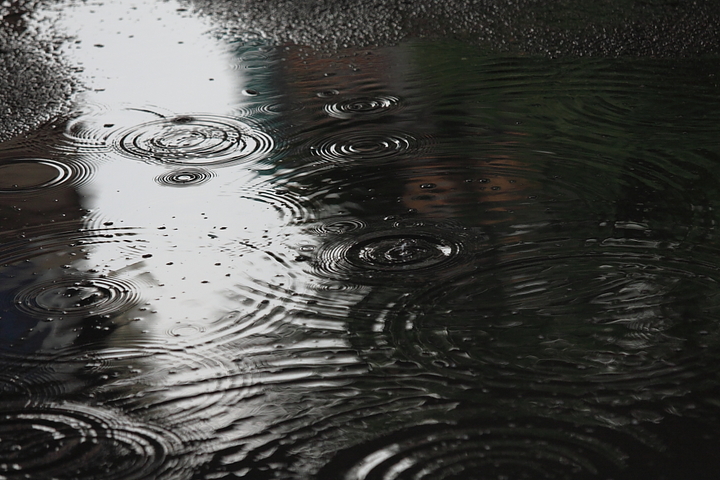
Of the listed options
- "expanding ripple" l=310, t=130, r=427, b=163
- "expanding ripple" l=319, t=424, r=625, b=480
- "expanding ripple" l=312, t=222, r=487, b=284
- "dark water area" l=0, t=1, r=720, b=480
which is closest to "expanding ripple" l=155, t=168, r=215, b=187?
"dark water area" l=0, t=1, r=720, b=480

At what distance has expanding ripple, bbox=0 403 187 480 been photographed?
150 cm

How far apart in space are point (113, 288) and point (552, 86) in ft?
6.28

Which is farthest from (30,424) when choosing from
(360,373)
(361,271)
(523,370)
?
(523,370)

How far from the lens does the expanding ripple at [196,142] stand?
2828mm

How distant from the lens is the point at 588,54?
3520mm

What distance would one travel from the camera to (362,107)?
10.3 feet

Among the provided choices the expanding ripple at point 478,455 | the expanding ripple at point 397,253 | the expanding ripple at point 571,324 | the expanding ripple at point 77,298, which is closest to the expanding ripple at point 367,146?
the expanding ripple at point 397,253

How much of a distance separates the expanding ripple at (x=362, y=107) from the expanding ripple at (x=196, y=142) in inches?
12.5

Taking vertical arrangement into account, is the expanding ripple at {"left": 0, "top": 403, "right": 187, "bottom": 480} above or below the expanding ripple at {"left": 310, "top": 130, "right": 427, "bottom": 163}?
below

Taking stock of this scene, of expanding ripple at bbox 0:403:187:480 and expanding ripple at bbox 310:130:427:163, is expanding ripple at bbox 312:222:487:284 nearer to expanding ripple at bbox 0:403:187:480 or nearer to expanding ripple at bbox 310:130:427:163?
expanding ripple at bbox 310:130:427:163

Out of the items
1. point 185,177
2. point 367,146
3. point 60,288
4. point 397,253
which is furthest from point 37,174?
point 397,253

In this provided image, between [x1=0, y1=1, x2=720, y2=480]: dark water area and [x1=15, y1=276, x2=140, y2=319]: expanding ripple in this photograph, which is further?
[x1=15, y1=276, x2=140, y2=319]: expanding ripple

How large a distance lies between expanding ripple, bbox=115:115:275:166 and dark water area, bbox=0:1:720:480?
0.05 feet

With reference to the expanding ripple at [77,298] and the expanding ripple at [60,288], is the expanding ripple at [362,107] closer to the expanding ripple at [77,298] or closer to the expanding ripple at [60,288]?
the expanding ripple at [60,288]
